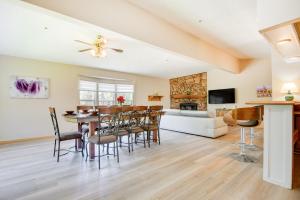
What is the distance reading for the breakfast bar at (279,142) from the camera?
1.96m

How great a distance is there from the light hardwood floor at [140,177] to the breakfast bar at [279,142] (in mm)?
154

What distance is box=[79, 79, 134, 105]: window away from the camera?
6090 millimetres

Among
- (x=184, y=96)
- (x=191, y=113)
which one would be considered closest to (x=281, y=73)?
(x=191, y=113)

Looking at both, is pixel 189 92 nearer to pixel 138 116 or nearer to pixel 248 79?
pixel 248 79

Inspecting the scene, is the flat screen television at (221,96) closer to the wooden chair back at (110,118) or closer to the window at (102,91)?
the window at (102,91)

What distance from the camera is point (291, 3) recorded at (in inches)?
77.4

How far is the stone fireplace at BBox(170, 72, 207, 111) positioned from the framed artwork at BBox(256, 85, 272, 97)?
2.34 metres

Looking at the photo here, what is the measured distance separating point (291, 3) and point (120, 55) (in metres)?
4.01

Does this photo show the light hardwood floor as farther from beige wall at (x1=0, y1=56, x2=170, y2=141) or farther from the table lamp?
the table lamp

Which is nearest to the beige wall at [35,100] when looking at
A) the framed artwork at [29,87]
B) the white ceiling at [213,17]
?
the framed artwork at [29,87]

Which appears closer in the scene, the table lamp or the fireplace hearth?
the table lamp

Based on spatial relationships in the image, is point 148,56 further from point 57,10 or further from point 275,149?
point 275,149

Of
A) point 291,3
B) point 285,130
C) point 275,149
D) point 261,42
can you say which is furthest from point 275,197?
point 261,42

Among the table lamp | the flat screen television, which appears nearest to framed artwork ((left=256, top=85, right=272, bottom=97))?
the flat screen television
